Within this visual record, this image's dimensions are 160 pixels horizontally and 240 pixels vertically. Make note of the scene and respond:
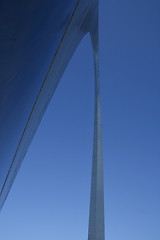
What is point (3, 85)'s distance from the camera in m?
4.19

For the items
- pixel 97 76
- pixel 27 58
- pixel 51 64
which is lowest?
pixel 27 58

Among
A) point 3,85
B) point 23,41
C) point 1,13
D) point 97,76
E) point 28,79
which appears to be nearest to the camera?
point 1,13

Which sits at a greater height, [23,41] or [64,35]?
[64,35]

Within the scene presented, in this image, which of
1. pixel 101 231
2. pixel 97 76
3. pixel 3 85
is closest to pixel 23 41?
pixel 3 85

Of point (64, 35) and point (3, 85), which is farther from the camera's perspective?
point (64, 35)

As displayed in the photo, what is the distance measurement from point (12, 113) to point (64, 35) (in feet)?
7.33

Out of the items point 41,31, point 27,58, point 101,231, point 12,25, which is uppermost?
point 41,31

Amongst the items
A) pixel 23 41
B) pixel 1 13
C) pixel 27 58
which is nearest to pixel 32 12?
pixel 23 41

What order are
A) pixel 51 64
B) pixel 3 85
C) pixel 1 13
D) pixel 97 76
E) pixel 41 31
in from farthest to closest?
pixel 97 76 → pixel 51 64 → pixel 41 31 → pixel 3 85 → pixel 1 13

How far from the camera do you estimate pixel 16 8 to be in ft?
10.3

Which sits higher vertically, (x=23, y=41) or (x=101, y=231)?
(x=23, y=41)

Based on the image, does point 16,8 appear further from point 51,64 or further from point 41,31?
point 51,64

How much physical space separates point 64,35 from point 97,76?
626 cm

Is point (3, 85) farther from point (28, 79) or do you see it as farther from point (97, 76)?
point (97, 76)
